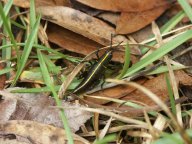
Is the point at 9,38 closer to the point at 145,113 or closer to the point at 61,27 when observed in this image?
the point at 61,27

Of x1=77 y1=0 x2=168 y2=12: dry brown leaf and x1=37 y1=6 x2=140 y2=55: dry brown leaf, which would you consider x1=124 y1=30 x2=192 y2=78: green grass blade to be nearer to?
x1=37 y1=6 x2=140 y2=55: dry brown leaf

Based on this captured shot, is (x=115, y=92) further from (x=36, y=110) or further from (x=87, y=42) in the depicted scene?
(x=36, y=110)

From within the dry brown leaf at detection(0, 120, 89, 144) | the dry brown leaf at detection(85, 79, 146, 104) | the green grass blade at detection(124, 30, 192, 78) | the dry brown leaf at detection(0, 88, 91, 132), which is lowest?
the dry brown leaf at detection(0, 120, 89, 144)

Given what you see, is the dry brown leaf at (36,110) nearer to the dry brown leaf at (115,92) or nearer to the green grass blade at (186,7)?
the dry brown leaf at (115,92)

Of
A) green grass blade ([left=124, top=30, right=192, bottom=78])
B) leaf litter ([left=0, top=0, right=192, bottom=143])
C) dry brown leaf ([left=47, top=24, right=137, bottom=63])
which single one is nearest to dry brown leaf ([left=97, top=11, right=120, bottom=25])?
leaf litter ([left=0, top=0, right=192, bottom=143])

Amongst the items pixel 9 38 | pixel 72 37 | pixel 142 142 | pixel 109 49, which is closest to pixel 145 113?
pixel 142 142

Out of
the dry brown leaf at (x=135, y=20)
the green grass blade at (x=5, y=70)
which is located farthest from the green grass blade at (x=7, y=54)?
the dry brown leaf at (x=135, y=20)

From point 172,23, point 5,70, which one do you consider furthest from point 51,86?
point 172,23

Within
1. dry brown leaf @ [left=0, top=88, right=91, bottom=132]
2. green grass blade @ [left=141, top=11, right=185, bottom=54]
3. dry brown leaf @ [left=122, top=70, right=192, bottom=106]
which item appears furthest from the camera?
green grass blade @ [left=141, top=11, right=185, bottom=54]
